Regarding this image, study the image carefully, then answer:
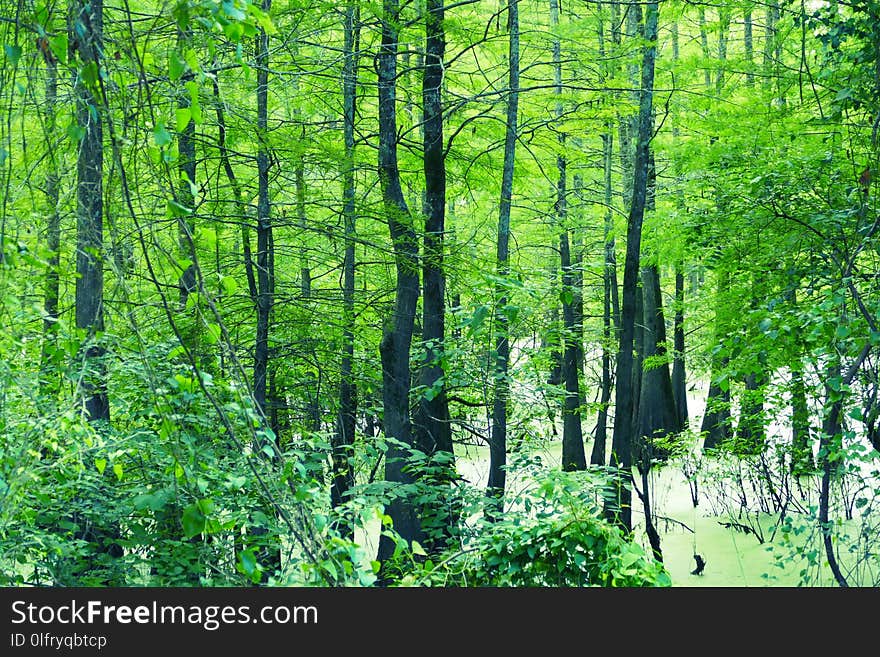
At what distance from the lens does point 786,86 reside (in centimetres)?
822

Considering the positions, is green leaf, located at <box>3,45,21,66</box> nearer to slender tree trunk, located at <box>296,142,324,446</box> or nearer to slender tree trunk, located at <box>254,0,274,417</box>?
slender tree trunk, located at <box>296,142,324,446</box>

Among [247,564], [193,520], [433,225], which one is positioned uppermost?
[433,225]

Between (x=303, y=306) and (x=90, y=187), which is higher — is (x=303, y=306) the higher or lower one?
the lower one

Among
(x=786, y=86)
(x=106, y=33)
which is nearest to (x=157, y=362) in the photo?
(x=106, y=33)

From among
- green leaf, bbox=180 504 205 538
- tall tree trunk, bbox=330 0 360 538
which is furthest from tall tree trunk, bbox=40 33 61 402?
tall tree trunk, bbox=330 0 360 538

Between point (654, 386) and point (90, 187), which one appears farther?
point (654, 386)

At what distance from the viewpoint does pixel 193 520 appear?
2922 mm

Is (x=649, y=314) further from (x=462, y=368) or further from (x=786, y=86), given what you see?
(x=462, y=368)

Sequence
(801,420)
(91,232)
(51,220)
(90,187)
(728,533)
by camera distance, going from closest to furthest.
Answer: (91,232), (51,220), (90,187), (801,420), (728,533)

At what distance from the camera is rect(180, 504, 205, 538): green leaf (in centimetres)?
288

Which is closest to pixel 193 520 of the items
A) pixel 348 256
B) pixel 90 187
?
pixel 90 187

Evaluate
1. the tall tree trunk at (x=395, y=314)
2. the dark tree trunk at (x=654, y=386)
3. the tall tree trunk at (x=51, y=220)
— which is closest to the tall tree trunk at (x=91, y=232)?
the tall tree trunk at (x=51, y=220)

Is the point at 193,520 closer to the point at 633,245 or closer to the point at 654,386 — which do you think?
the point at 633,245

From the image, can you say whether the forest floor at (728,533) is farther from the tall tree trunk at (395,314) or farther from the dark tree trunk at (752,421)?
the tall tree trunk at (395,314)
